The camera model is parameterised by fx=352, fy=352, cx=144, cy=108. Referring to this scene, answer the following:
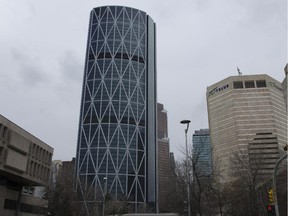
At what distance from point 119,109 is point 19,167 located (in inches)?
4506

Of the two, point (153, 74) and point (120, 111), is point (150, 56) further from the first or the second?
point (120, 111)

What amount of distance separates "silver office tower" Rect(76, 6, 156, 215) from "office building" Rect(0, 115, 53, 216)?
82.2 m

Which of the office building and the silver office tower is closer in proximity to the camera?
the office building

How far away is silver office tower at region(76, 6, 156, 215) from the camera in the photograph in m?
159

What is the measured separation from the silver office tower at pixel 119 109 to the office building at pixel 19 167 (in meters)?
82.2

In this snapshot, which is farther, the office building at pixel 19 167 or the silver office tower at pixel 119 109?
the silver office tower at pixel 119 109

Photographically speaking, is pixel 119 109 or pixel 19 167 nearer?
pixel 19 167

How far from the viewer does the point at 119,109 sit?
168m

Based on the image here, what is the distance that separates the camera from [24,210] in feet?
216

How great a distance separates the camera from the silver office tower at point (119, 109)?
523 feet

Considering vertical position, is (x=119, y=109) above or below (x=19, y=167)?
above

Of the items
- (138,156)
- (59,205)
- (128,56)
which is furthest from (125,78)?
(59,205)

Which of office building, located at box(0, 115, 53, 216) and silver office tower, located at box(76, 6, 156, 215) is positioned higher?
silver office tower, located at box(76, 6, 156, 215)

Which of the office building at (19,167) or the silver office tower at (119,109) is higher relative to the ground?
the silver office tower at (119,109)
